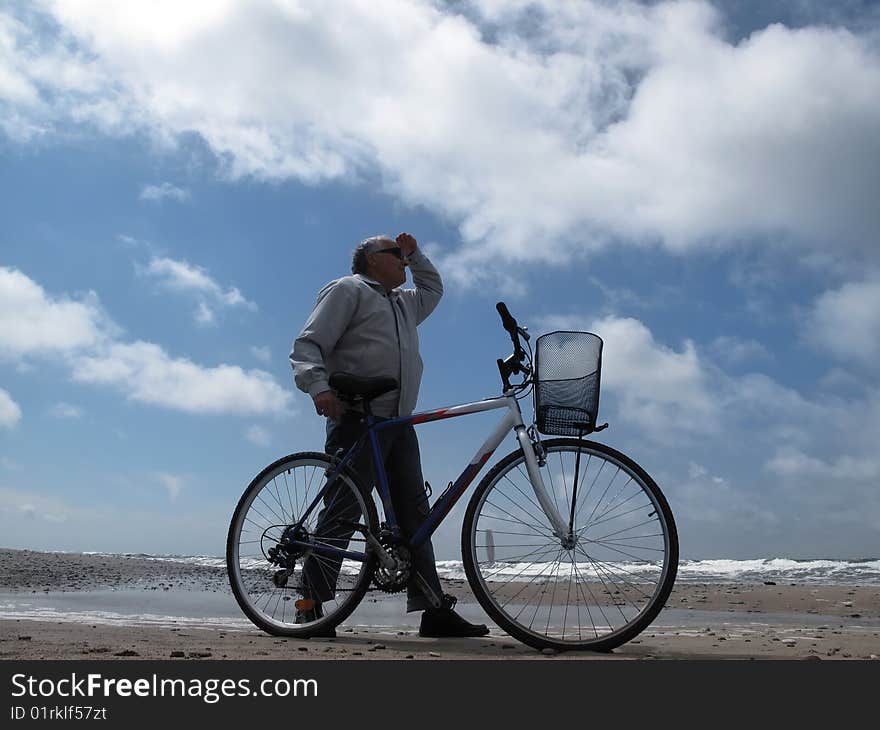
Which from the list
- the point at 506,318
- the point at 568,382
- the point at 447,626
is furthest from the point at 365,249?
the point at 447,626

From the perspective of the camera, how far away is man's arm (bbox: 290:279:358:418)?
468 cm

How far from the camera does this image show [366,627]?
5.82 m

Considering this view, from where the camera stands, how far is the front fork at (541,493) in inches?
161

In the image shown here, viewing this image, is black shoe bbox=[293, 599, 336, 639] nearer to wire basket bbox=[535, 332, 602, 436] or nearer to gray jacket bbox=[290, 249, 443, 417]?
gray jacket bbox=[290, 249, 443, 417]

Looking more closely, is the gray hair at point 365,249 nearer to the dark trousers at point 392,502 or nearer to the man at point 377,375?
the man at point 377,375

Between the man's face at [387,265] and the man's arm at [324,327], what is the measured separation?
32 cm

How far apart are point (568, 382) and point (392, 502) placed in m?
1.42

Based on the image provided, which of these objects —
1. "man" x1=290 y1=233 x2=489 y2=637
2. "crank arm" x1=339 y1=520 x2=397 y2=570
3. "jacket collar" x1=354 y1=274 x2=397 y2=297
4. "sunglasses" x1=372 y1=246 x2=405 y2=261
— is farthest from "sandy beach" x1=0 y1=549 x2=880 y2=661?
"sunglasses" x1=372 y1=246 x2=405 y2=261

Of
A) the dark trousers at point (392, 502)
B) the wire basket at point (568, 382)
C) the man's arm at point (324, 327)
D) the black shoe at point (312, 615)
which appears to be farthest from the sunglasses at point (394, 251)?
the black shoe at point (312, 615)

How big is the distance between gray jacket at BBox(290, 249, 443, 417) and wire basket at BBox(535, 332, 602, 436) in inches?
43.3

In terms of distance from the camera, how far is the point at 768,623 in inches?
259

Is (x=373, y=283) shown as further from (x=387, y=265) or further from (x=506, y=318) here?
(x=506, y=318)

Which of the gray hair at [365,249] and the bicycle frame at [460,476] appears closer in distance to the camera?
the bicycle frame at [460,476]
